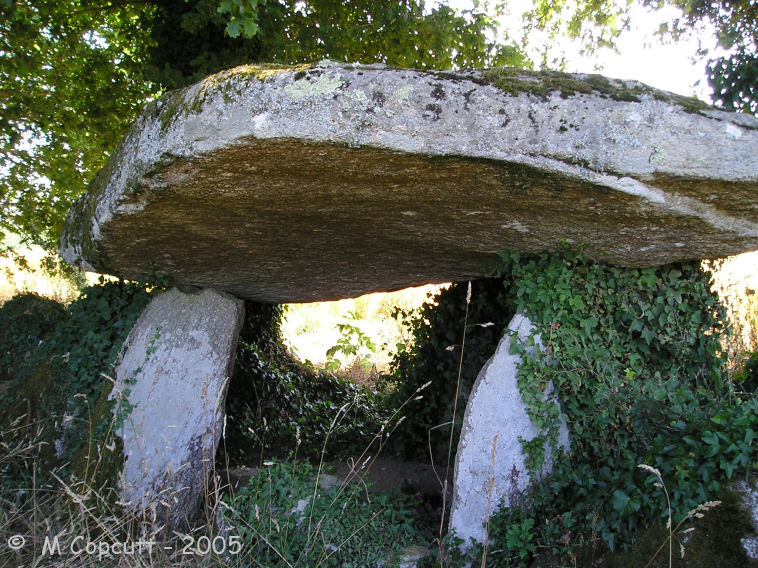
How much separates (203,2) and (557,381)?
426 cm

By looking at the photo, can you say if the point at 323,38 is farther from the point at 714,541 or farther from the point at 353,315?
the point at 714,541

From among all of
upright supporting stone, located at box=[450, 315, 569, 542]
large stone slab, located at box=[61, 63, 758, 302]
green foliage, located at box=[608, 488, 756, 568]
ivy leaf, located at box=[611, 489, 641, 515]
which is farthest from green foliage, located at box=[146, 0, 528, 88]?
green foliage, located at box=[608, 488, 756, 568]

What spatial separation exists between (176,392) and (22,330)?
2243 mm

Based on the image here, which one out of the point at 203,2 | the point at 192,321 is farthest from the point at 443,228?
the point at 203,2

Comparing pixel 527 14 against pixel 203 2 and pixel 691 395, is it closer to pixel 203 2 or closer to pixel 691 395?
pixel 203 2

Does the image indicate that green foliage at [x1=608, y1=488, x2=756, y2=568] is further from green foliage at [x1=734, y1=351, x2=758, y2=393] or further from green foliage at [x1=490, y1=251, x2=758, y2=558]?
green foliage at [x1=734, y1=351, x2=758, y2=393]

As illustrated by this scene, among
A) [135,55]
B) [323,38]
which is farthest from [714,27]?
[135,55]

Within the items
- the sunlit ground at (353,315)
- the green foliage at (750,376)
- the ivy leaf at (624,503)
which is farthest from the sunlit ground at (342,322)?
the ivy leaf at (624,503)

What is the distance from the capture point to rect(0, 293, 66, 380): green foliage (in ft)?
18.8

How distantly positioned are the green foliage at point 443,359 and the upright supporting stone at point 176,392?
1.65 m

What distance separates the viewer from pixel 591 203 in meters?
3.30

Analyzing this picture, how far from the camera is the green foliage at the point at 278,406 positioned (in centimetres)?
595

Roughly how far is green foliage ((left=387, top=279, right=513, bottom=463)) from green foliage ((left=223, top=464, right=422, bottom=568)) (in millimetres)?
1319

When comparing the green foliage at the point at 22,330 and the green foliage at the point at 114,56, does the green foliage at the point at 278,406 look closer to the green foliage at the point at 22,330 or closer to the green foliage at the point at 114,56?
the green foliage at the point at 22,330
